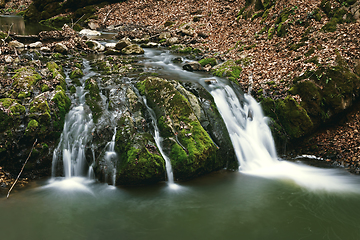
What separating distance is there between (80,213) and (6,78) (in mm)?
5379

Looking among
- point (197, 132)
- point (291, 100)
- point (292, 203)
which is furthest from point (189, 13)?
point (292, 203)

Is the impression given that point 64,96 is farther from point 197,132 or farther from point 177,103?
point 197,132

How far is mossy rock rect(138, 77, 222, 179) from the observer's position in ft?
19.8

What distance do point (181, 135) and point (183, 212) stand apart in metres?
2.15

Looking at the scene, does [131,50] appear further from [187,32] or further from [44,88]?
[44,88]

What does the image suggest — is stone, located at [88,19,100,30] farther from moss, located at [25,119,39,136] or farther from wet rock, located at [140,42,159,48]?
moss, located at [25,119,39,136]

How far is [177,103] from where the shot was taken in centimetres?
700

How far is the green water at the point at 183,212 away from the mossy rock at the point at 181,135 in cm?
45

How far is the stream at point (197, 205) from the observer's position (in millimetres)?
4430

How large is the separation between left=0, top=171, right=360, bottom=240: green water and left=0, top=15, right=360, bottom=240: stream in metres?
0.02

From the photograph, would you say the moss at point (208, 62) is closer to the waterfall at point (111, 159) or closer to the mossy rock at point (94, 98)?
the mossy rock at point (94, 98)

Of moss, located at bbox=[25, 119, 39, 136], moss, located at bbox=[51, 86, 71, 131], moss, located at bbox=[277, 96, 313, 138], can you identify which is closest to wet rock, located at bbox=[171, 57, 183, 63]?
moss, located at bbox=[277, 96, 313, 138]

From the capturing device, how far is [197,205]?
5199 millimetres

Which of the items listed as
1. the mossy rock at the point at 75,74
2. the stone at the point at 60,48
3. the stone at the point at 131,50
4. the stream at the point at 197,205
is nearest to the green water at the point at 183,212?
the stream at the point at 197,205
